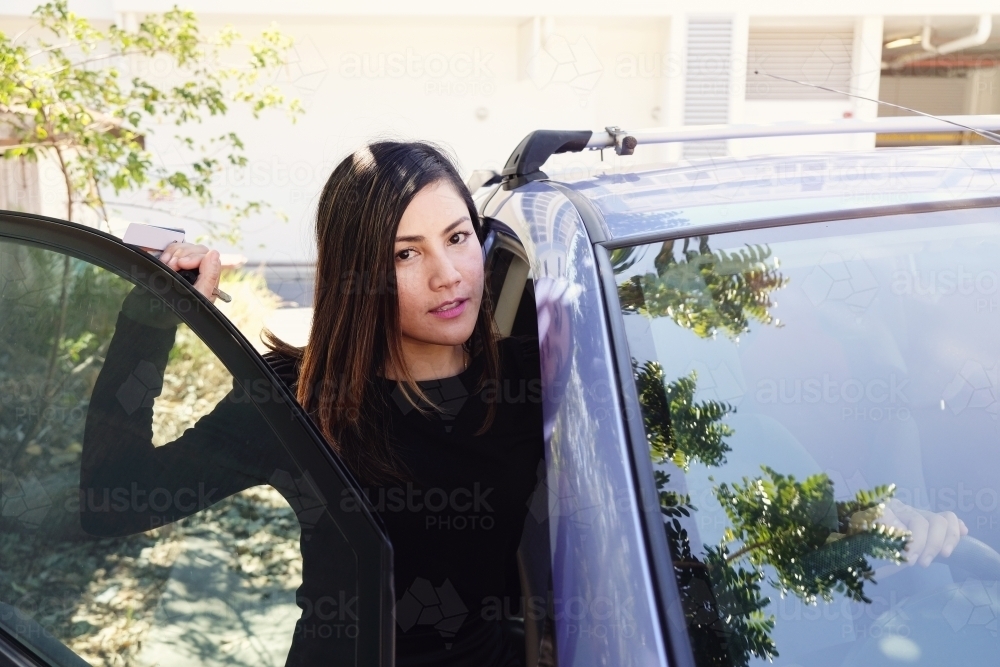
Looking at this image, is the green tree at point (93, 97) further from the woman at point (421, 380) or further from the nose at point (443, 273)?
the nose at point (443, 273)

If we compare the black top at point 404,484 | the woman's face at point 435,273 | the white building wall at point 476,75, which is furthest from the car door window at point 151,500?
the white building wall at point 476,75

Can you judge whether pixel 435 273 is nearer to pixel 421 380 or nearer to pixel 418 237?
pixel 418 237

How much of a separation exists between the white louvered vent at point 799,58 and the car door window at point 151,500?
12523 mm

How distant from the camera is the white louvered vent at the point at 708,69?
12195mm

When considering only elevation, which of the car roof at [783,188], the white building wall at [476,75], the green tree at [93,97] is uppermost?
the white building wall at [476,75]

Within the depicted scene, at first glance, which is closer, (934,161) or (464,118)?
(934,161)

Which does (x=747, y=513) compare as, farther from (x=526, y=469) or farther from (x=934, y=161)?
(x=934, y=161)

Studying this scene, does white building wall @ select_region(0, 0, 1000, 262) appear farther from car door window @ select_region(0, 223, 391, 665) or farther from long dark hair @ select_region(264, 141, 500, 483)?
car door window @ select_region(0, 223, 391, 665)

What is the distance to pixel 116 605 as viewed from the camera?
1185 millimetres

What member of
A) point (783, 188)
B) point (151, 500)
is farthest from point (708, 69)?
point (151, 500)

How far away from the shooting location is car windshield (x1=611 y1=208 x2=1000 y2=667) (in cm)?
117

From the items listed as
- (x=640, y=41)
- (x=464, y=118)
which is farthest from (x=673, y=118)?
(x=464, y=118)

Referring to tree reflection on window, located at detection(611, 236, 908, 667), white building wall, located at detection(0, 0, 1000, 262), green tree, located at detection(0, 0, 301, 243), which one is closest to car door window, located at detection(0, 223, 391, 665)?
tree reflection on window, located at detection(611, 236, 908, 667)

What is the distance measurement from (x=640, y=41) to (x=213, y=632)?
41.8 feet
